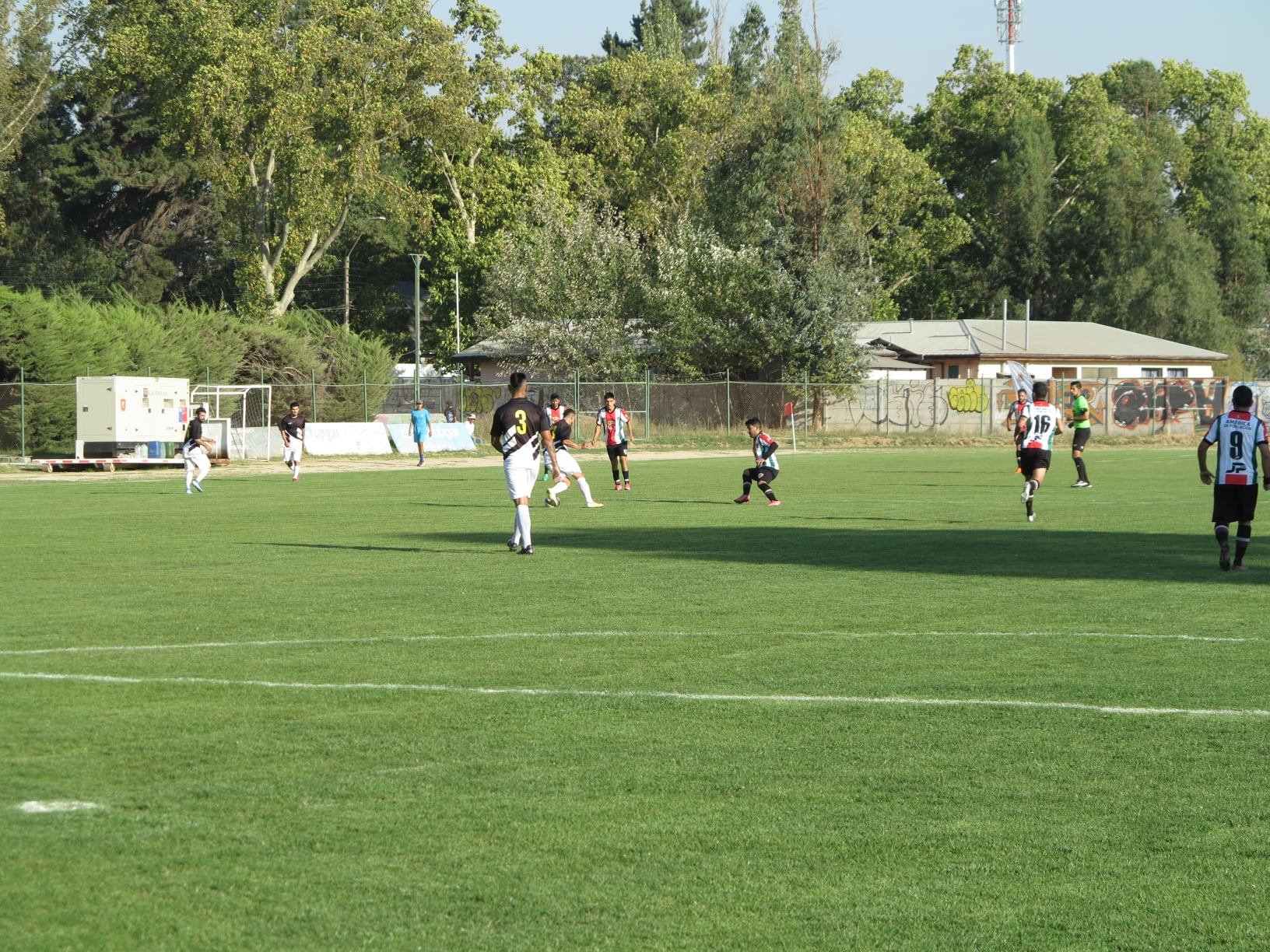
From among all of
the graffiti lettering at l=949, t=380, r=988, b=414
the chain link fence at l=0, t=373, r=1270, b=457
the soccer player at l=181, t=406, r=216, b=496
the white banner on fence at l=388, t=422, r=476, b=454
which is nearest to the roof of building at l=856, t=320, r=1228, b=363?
the graffiti lettering at l=949, t=380, r=988, b=414

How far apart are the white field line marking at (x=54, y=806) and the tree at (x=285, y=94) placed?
53.6 m

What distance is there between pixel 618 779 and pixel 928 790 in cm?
135

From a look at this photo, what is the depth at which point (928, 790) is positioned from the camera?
6578mm

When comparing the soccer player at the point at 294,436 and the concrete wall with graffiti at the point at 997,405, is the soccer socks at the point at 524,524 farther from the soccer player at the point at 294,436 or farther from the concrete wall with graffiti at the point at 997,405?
the concrete wall with graffiti at the point at 997,405

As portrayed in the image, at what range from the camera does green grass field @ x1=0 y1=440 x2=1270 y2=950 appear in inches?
199

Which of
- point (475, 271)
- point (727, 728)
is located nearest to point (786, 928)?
point (727, 728)

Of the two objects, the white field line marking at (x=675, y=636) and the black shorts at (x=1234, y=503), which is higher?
the black shorts at (x=1234, y=503)

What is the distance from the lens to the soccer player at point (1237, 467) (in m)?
14.8

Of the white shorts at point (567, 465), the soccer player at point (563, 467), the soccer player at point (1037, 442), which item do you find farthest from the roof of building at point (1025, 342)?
the soccer player at point (1037, 442)

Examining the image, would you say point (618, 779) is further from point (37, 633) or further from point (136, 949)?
point (37, 633)

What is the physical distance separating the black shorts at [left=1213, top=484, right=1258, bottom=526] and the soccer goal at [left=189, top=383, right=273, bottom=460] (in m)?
32.0

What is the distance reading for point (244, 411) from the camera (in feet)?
155

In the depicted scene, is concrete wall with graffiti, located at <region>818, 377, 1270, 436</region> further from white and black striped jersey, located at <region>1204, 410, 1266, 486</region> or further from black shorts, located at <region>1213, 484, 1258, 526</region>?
white and black striped jersey, located at <region>1204, 410, 1266, 486</region>

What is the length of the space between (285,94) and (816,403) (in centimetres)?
2348
